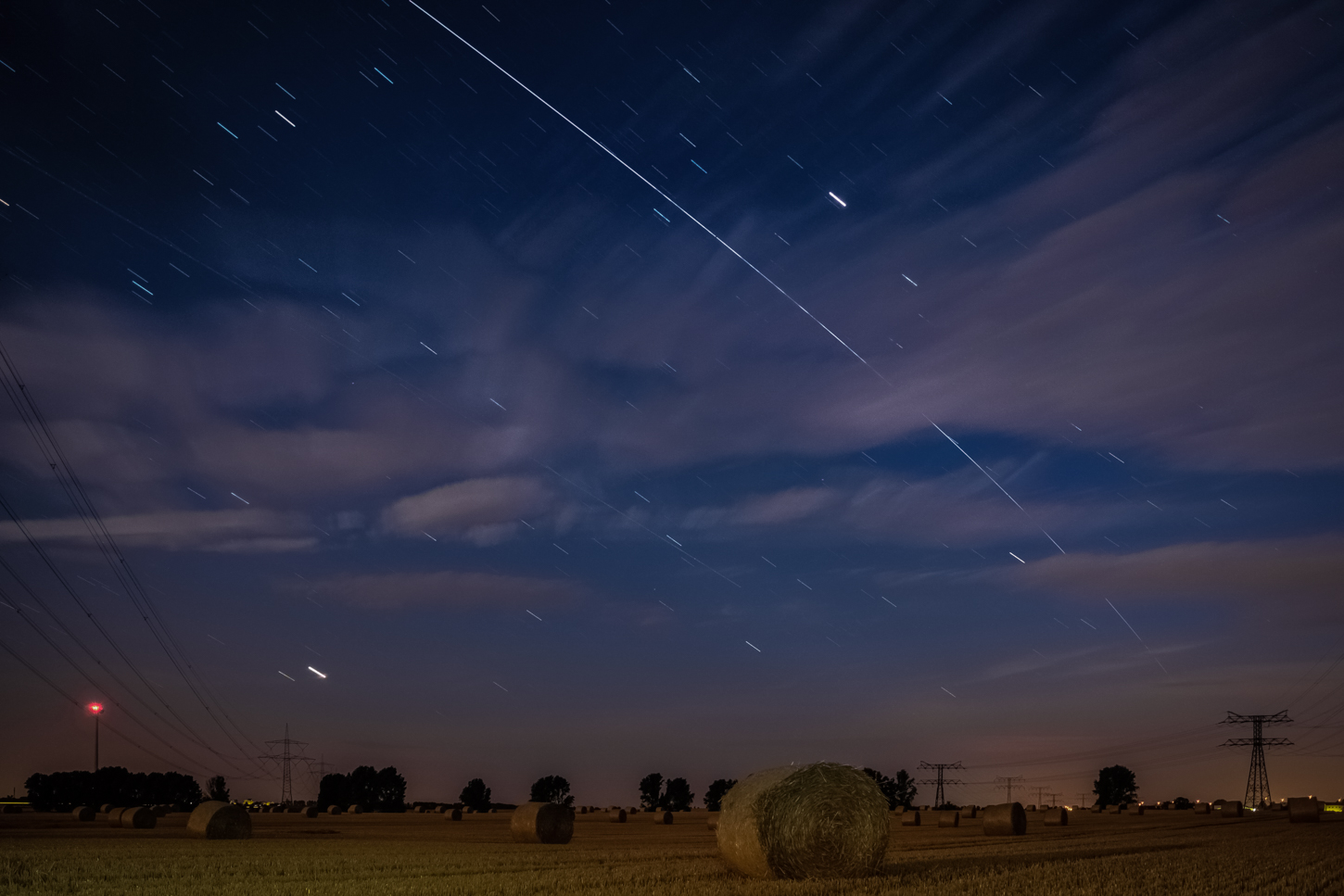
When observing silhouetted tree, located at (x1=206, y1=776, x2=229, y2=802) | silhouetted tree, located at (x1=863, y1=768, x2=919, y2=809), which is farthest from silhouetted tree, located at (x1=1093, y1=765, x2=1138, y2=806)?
silhouetted tree, located at (x1=206, y1=776, x2=229, y2=802)

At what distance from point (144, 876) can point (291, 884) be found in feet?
12.7

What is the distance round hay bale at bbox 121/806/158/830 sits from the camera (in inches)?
1693

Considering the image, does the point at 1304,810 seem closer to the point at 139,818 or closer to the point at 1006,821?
the point at 1006,821

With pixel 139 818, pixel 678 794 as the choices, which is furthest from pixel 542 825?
pixel 678 794

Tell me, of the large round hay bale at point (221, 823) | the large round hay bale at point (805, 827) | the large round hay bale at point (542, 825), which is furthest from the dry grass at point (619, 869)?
the large round hay bale at point (221, 823)

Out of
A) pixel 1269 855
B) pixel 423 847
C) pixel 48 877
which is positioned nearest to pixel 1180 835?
pixel 1269 855

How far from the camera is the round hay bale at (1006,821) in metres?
37.7

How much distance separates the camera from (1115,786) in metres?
168

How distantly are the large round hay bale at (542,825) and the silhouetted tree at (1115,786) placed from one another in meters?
154

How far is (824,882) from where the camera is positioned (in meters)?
18.4

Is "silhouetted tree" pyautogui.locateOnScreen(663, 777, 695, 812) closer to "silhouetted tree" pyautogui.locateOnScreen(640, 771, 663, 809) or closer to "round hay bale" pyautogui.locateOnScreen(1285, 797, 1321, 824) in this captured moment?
"silhouetted tree" pyautogui.locateOnScreen(640, 771, 663, 809)

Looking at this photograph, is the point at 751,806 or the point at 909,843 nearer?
the point at 751,806

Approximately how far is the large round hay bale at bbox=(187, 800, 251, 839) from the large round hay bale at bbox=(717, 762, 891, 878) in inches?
788

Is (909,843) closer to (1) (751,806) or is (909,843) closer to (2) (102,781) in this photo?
(1) (751,806)
